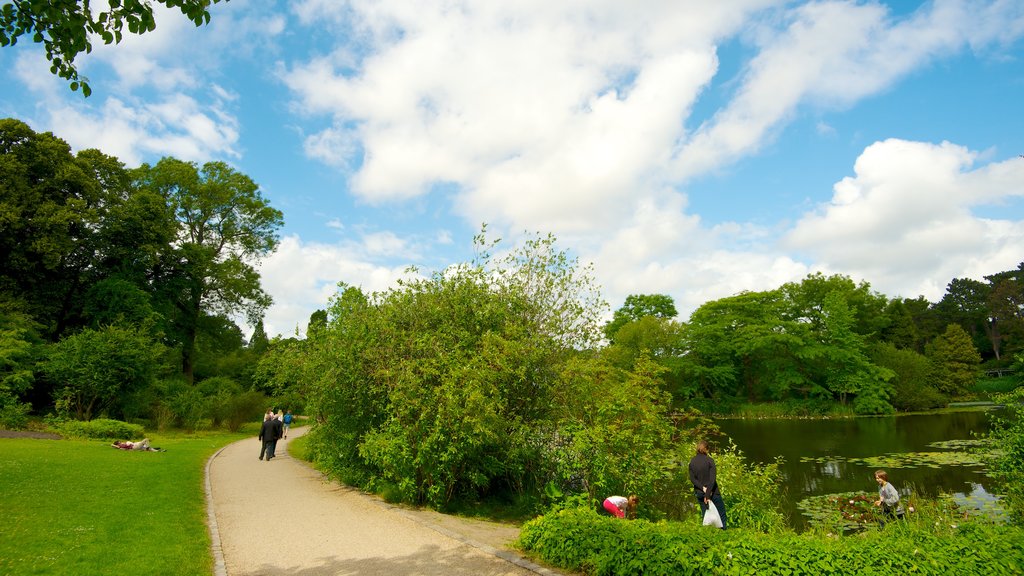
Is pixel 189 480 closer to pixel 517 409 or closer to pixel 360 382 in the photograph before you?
pixel 360 382

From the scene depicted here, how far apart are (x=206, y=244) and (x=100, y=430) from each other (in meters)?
19.1

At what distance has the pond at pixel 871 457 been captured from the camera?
1470cm

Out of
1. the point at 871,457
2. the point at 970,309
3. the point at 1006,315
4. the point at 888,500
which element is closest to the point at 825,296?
the point at 1006,315

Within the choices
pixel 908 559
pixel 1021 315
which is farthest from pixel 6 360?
pixel 1021 315

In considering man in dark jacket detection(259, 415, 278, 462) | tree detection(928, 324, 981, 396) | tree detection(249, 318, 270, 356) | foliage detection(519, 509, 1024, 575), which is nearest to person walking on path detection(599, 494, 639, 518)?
foliage detection(519, 509, 1024, 575)

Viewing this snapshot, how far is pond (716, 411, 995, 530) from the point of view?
14.7 m

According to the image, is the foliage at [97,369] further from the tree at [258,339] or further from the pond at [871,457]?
the tree at [258,339]

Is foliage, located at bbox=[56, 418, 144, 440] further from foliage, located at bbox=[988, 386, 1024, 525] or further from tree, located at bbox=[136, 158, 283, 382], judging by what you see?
foliage, located at bbox=[988, 386, 1024, 525]

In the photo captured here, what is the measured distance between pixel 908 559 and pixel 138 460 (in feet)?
57.5

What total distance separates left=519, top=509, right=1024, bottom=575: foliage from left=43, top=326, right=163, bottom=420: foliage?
2547 centimetres

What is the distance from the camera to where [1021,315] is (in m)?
61.1

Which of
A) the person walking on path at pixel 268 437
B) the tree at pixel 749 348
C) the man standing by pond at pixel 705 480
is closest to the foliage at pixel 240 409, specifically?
the person walking on path at pixel 268 437

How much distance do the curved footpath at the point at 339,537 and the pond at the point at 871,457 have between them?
4932 millimetres

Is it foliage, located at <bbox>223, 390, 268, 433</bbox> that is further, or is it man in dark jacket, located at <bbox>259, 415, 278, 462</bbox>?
foliage, located at <bbox>223, 390, 268, 433</bbox>
